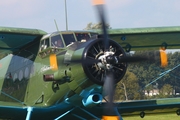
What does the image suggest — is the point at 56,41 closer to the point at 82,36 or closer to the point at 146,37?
the point at 82,36

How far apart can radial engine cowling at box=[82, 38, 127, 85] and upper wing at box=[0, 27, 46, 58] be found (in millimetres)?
3278

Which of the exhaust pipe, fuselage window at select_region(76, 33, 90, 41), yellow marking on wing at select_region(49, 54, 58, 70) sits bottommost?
the exhaust pipe

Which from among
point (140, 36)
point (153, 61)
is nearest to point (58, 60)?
point (153, 61)

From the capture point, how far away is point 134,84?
171ft

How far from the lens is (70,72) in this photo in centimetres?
1138

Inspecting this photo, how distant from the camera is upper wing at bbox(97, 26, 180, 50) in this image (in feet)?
49.7

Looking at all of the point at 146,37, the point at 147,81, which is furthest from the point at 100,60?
the point at 147,81

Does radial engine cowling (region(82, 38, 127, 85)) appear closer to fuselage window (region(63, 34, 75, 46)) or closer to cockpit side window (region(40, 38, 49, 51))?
fuselage window (region(63, 34, 75, 46))

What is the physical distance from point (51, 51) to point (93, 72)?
188 centimetres

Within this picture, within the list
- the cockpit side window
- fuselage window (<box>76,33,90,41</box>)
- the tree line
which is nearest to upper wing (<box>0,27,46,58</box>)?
the cockpit side window

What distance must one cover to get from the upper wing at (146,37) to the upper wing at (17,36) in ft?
8.28

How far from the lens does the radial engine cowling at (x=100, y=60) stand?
34.6ft

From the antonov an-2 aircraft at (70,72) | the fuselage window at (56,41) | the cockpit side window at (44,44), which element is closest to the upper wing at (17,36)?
the antonov an-2 aircraft at (70,72)

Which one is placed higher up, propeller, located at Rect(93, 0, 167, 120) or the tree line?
propeller, located at Rect(93, 0, 167, 120)
